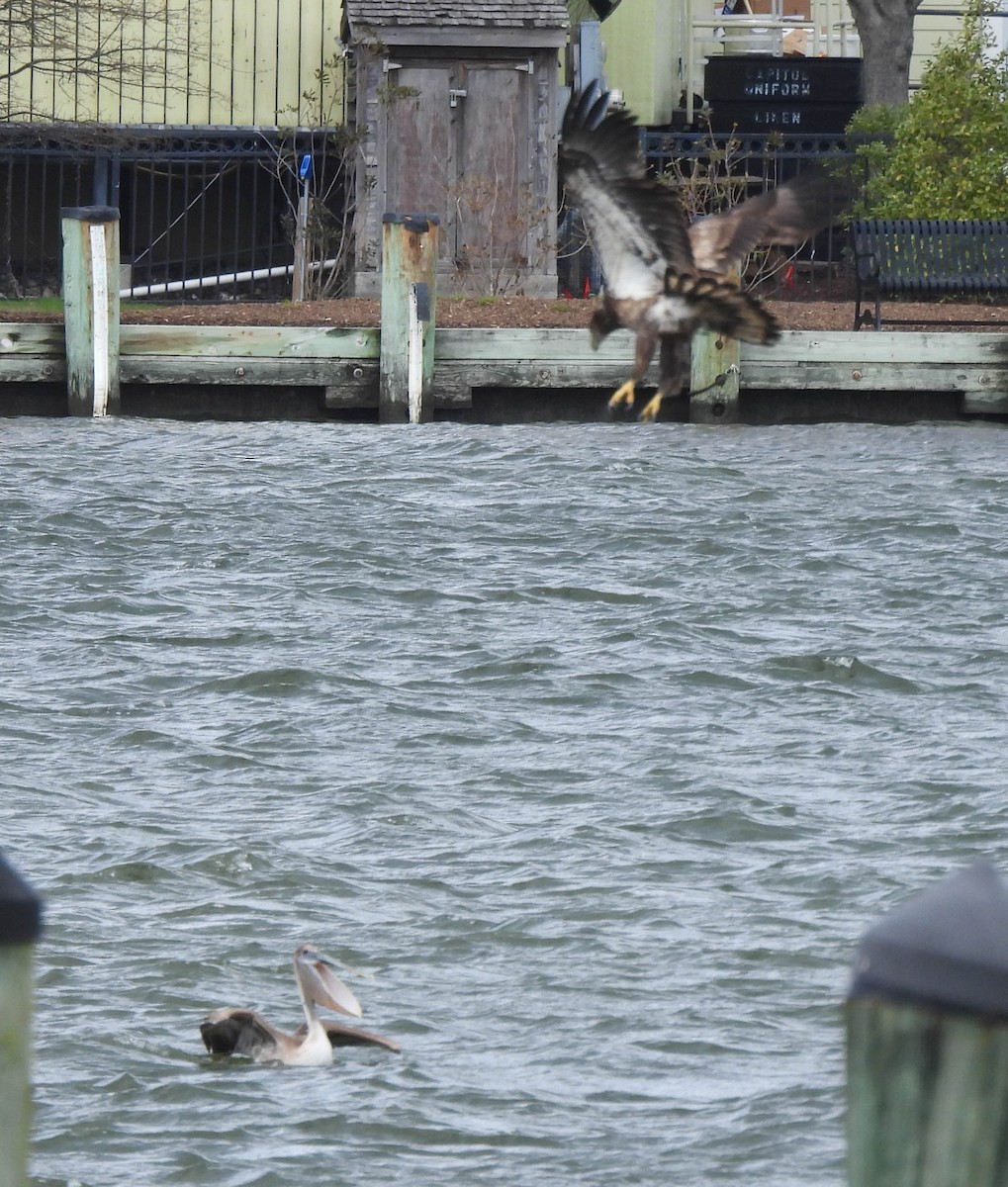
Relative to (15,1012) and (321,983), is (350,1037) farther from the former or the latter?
(15,1012)

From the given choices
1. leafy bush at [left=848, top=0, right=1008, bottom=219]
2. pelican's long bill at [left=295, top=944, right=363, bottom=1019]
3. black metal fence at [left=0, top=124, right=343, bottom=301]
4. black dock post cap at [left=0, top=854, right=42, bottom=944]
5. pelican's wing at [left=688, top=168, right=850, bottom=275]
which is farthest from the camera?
black metal fence at [left=0, top=124, right=343, bottom=301]

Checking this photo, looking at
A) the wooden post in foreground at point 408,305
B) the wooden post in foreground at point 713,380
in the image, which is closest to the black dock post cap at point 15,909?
the wooden post in foreground at point 408,305

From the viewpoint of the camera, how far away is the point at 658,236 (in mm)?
9844

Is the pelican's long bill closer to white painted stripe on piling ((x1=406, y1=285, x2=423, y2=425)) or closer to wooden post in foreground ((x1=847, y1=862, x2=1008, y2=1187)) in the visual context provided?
wooden post in foreground ((x1=847, y1=862, x2=1008, y2=1187))

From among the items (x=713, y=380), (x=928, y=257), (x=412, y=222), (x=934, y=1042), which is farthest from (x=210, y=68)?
(x=934, y=1042)

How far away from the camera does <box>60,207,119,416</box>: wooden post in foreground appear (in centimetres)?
1781

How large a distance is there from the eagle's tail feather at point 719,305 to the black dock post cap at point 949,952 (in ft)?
23.4

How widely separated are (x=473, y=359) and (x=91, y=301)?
121 inches

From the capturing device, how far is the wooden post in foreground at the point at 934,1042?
2295 millimetres

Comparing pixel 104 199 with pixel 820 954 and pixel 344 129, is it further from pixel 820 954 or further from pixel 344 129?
pixel 820 954

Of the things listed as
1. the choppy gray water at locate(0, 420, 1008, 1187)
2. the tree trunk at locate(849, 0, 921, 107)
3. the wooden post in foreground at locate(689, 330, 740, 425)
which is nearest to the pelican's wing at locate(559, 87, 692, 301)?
the choppy gray water at locate(0, 420, 1008, 1187)

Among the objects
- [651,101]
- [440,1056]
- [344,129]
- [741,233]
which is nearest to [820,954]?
[440,1056]

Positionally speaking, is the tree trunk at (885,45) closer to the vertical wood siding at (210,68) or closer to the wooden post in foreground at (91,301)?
the vertical wood siding at (210,68)

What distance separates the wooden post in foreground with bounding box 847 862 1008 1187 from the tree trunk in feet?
78.6
